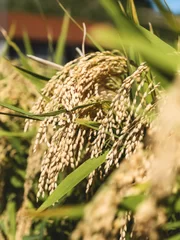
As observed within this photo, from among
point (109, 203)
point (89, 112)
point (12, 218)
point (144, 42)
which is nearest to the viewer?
point (109, 203)

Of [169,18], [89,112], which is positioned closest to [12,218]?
[89,112]

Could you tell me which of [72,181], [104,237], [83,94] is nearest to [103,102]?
[83,94]

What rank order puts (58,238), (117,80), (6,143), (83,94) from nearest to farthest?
(83,94) → (117,80) → (58,238) → (6,143)

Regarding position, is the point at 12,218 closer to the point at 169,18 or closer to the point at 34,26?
the point at 169,18

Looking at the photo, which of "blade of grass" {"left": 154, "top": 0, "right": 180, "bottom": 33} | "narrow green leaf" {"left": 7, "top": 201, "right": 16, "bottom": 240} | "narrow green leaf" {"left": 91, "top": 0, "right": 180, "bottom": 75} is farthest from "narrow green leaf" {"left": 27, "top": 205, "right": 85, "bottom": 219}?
"narrow green leaf" {"left": 7, "top": 201, "right": 16, "bottom": 240}

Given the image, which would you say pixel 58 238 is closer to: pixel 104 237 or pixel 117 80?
pixel 117 80

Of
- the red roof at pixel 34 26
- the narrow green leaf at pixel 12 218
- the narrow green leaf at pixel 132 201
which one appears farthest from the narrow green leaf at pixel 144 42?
the red roof at pixel 34 26
